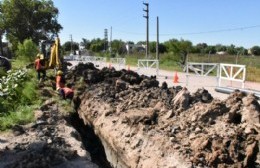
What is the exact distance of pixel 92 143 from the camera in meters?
11.6

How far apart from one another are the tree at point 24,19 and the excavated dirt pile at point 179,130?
5094 centimetres

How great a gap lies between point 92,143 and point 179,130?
385 cm

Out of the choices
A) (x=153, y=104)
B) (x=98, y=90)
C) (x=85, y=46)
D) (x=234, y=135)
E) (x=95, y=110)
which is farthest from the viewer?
(x=85, y=46)

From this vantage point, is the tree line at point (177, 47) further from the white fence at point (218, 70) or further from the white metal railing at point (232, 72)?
the white metal railing at point (232, 72)

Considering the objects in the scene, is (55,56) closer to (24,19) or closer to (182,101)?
(182,101)

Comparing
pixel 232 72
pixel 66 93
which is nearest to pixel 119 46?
pixel 232 72

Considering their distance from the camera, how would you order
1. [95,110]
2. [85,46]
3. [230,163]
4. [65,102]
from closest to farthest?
[230,163]
[95,110]
[65,102]
[85,46]

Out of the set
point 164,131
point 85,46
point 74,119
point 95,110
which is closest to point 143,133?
point 164,131

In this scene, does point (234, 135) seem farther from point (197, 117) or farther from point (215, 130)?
point (197, 117)

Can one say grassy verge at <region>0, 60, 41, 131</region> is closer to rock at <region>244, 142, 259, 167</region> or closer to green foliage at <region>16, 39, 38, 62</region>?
rock at <region>244, 142, 259, 167</region>

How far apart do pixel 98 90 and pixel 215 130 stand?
7260 millimetres

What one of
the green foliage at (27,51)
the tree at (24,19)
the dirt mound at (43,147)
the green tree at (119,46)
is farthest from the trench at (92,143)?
the green tree at (119,46)

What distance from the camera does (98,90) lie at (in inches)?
576

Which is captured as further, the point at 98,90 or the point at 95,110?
the point at 98,90
